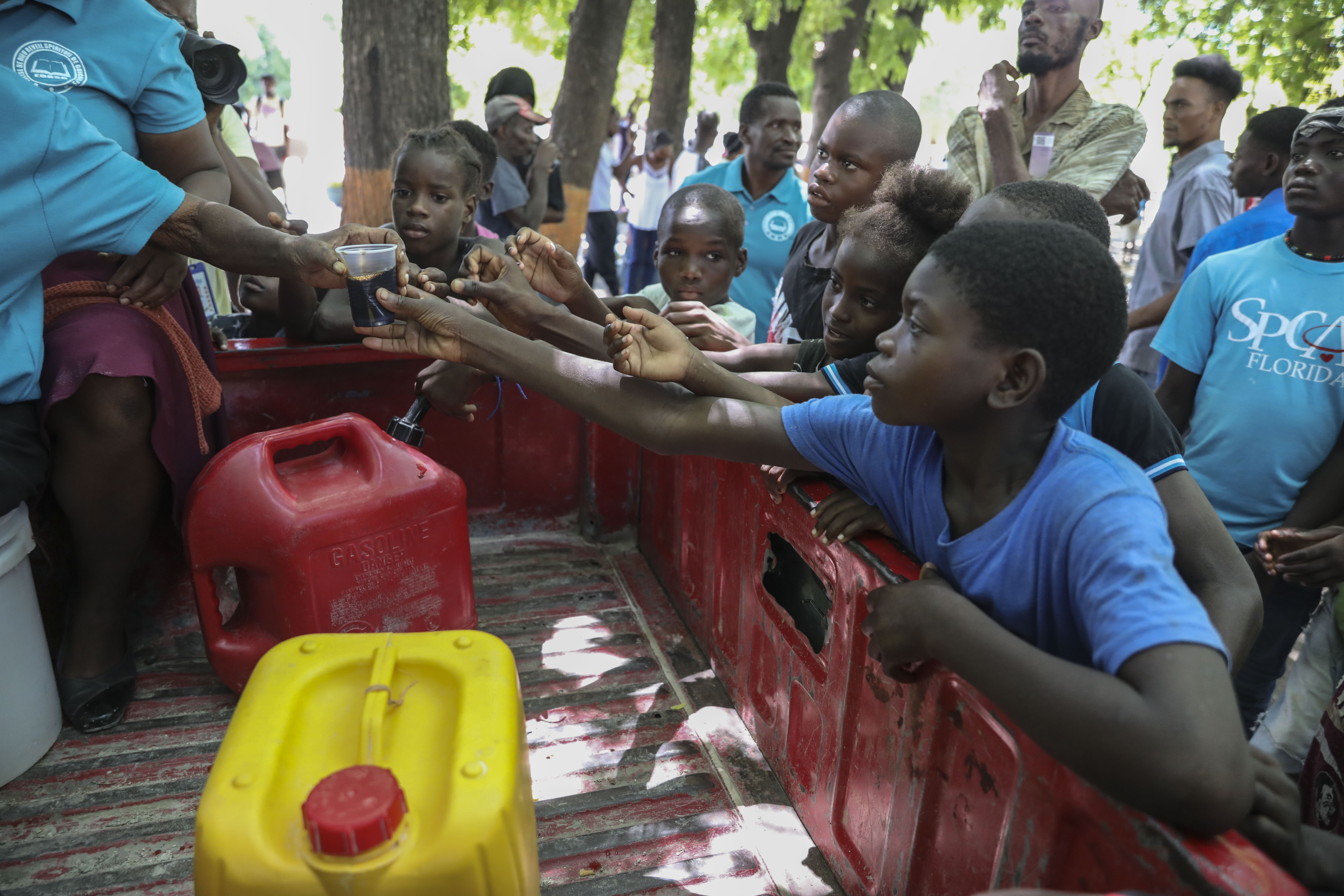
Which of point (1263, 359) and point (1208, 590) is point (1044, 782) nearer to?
point (1208, 590)

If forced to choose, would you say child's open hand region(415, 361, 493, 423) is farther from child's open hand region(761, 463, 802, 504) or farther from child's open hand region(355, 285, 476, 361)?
child's open hand region(761, 463, 802, 504)

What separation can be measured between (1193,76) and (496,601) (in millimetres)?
4316

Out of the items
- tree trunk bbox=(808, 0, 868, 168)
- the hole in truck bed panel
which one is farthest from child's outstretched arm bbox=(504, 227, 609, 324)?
tree trunk bbox=(808, 0, 868, 168)

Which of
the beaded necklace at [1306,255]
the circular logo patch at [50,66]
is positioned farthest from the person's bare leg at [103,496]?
the beaded necklace at [1306,255]

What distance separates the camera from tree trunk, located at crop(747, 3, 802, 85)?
33.1 feet

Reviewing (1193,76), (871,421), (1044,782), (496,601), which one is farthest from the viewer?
(1193,76)

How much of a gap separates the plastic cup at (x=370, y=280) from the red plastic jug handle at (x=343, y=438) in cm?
50

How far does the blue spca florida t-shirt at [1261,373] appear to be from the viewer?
252 centimetres

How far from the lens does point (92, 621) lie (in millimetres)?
2414

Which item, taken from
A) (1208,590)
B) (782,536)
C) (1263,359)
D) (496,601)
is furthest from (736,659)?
(1263,359)

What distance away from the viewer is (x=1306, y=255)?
8.53ft

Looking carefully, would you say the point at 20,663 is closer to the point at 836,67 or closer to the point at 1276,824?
the point at 1276,824

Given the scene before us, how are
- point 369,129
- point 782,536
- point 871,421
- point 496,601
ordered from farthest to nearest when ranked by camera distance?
1. point 369,129
2. point 496,601
3. point 782,536
4. point 871,421

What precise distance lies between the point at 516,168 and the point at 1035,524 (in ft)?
17.3
